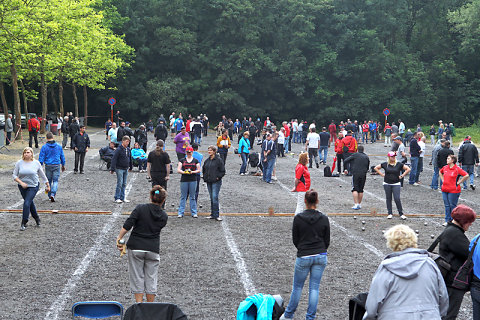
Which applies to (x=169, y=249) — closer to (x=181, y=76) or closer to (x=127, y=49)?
(x=127, y=49)

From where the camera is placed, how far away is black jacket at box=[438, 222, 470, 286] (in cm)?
621

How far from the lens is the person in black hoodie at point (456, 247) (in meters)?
6.21

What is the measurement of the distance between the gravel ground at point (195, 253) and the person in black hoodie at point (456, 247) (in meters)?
1.58

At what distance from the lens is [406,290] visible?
4809 millimetres

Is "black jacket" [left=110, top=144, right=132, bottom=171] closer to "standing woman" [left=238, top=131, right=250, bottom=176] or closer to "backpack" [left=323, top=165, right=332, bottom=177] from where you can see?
"standing woman" [left=238, top=131, right=250, bottom=176]

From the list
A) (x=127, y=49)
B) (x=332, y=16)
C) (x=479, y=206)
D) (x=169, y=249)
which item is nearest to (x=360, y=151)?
(x=479, y=206)

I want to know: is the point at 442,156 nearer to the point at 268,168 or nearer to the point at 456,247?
the point at 268,168

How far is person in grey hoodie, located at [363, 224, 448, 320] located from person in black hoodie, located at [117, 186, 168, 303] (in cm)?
336

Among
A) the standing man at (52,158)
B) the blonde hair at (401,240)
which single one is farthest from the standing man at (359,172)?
the blonde hair at (401,240)

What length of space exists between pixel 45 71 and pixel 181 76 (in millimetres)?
22320

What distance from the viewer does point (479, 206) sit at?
16797 mm

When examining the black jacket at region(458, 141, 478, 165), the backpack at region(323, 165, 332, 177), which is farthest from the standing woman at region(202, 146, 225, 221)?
the black jacket at region(458, 141, 478, 165)

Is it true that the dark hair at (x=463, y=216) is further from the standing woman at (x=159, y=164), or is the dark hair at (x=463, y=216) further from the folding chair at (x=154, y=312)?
the standing woman at (x=159, y=164)

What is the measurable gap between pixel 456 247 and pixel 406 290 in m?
1.71
